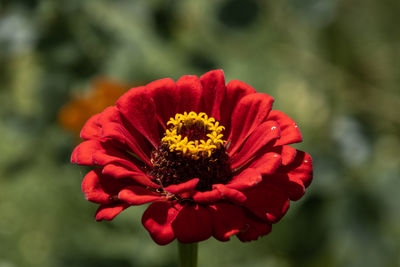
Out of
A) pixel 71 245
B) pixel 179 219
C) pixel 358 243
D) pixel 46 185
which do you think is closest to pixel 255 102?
pixel 179 219

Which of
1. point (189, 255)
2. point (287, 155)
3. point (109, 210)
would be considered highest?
point (287, 155)

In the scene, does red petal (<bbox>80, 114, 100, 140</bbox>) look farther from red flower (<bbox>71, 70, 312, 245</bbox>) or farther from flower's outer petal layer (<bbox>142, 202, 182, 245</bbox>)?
flower's outer petal layer (<bbox>142, 202, 182, 245</bbox>)

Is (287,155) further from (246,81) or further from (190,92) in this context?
(246,81)

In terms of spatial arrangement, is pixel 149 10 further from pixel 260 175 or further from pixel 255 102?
pixel 260 175

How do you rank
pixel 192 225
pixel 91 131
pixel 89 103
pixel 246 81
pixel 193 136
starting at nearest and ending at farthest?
pixel 192 225 < pixel 91 131 < pixel 193 136 < pixel 89 103 < pixel 246 81

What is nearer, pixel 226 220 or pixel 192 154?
pixel 226 220

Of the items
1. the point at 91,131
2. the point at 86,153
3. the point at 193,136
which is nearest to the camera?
the point at 86,153

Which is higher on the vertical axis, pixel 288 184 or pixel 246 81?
pixel 288 184

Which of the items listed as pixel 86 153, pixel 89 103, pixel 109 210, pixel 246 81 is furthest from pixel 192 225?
pixel 246 81
